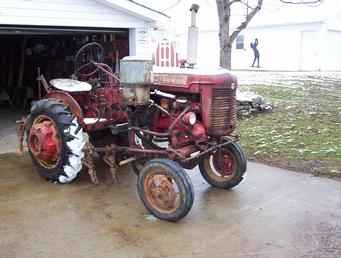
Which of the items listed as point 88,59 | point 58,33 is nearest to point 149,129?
point 88,59

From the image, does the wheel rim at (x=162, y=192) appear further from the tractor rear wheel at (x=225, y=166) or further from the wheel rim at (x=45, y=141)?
the wheel rim at (x=45, y=141)

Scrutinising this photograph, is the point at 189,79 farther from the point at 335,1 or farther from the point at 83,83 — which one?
the point at 335,1

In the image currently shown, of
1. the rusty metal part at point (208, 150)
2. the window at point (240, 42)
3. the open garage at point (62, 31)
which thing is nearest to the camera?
the rusty metal part at point (208, 150)

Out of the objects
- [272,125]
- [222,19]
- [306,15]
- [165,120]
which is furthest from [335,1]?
[165,120]

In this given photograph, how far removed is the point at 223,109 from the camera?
4.30 metres

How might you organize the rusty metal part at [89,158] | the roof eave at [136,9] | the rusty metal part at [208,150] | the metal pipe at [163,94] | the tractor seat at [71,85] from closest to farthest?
1. the rusty metal part at [208,150]
2. the metal pipe at [163,94]
3. the rusty metal part at [89,158]
4. the tractor seat at [71,85]
5. the roof eave at [136,9]

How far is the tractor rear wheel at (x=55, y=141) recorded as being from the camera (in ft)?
15.5

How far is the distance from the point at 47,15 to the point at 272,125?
4183mm

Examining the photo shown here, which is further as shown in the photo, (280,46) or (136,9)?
(280,46)

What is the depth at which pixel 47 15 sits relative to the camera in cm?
687

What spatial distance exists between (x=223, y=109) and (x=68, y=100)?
6.31 feet

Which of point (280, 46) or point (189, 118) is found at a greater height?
point (280, 46)

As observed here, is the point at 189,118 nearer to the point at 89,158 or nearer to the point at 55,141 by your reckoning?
the point at 89,158

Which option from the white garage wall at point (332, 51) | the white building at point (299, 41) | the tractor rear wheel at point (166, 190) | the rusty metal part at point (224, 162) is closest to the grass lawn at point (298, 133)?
the rusty metal part at point (224, 162)
